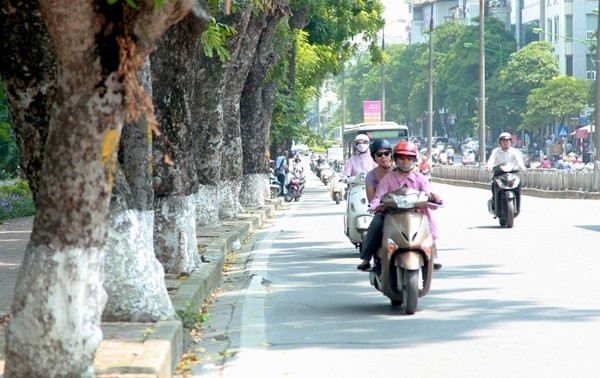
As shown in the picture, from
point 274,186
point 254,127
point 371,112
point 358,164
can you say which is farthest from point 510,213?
point 371,112

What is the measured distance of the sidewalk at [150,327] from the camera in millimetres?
7730

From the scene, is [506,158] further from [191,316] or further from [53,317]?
[53,317]

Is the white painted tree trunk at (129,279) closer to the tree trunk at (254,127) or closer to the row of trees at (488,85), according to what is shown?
the tree trunk at (254,127)

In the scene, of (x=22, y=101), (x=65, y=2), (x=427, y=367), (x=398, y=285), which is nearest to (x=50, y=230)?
(x=65, y=2)

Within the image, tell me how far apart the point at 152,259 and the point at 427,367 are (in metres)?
2.44

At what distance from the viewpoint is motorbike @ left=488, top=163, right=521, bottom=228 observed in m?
22.7

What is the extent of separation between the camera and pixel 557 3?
97375mm

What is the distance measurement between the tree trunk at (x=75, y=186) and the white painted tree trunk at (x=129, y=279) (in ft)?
8.08

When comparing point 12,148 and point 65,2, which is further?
point 12,148

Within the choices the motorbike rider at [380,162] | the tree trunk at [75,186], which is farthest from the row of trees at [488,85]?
the tree trunk at [75,186]

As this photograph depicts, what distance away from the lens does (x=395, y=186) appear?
1212 cm

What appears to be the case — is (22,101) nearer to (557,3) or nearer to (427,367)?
(427,367)

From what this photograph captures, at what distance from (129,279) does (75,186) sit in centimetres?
293

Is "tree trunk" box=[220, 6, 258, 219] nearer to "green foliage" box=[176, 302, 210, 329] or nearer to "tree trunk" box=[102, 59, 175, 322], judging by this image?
"green foliage" box=[176, 302, 210, 329]
